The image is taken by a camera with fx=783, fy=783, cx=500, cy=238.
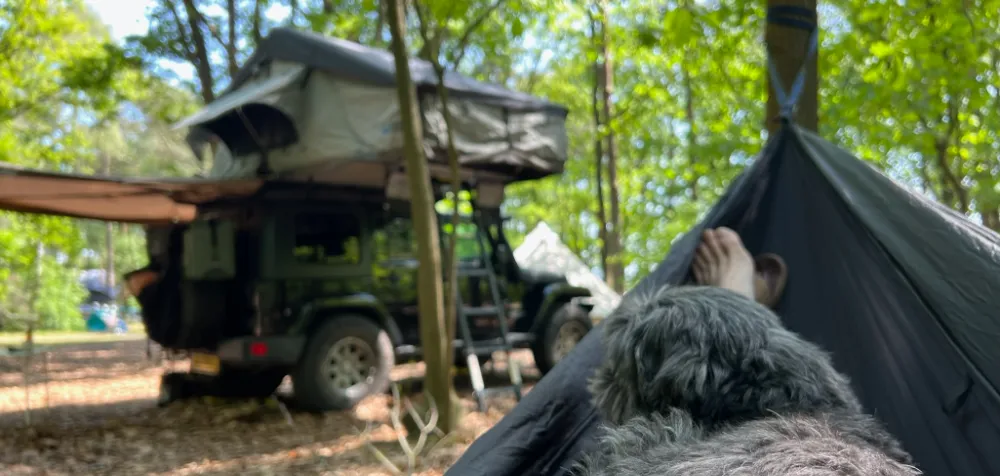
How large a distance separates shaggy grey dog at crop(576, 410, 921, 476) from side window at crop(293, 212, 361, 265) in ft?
20.4

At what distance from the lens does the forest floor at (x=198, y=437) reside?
16.6 feet

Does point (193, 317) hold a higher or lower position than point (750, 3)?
lower

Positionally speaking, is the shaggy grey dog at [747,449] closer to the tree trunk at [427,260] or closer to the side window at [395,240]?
the tree trunk at [427,260]

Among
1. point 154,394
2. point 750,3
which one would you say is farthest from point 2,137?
point 750,3

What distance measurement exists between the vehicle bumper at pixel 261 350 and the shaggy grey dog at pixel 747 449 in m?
5.69

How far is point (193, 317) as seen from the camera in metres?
6.90

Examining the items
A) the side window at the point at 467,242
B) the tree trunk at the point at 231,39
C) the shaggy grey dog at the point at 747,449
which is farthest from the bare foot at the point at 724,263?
the tree trunk at the point at 231,39

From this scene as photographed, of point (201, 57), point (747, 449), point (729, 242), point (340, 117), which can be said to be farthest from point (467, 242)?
point (747, 449)

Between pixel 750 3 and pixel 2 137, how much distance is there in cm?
1329

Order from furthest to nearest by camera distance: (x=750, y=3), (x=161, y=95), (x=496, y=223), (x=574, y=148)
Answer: (x=574, y=148) → (x=161, y=95) → (x=496, y=223) → (x=750, y=3)

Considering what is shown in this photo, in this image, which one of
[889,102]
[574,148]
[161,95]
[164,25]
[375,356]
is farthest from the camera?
[574,148]

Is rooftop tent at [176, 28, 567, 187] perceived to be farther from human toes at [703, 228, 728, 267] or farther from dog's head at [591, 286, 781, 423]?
dog's head at [591, 286, 781, 423]

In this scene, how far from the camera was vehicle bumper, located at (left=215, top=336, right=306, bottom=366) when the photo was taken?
6574 millimetres

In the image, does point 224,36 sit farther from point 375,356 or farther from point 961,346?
point 961,346
